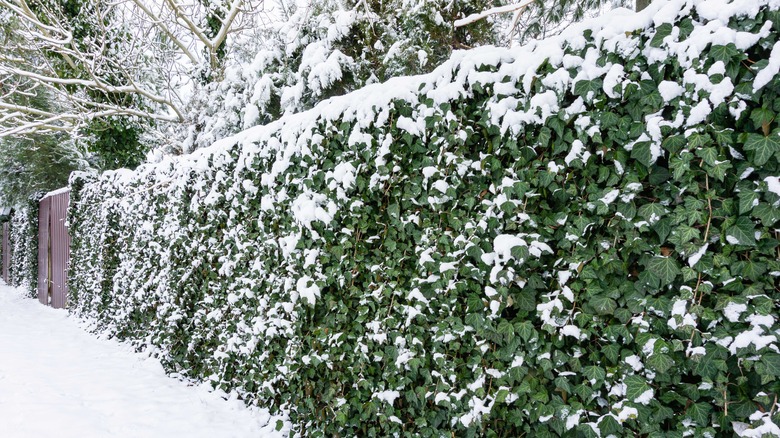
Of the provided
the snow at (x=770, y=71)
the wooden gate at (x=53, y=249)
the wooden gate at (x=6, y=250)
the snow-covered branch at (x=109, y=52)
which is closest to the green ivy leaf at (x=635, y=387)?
the snow at (x=770, y=71)

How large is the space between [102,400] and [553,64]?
438 cm

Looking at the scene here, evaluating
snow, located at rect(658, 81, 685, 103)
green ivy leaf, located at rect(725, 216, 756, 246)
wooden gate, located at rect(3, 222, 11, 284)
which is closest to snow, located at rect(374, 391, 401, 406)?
green ivy leaf, located at rect(725, 216, 756, 246)

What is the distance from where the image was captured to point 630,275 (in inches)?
71.1

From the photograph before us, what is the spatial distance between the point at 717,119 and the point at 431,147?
4.05 feet

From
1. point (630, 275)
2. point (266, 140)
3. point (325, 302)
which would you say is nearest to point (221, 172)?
point (266, 140)

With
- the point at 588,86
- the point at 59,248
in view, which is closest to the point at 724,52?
the point at 588,86

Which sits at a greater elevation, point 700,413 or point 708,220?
point 708,220

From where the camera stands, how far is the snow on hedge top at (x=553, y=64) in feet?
5.21

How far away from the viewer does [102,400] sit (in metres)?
4.15

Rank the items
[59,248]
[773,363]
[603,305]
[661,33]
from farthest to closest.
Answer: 1. [59,248]
2. [603,305]
3. [661,33]
4. [773,363]

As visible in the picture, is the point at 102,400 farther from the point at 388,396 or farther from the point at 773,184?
the point at 773,184

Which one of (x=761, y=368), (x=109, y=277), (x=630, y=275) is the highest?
(x=630, y=275)

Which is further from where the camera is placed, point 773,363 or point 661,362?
point 661,362

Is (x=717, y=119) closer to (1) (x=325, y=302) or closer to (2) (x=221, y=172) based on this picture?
(1) (x=325, y=302)
